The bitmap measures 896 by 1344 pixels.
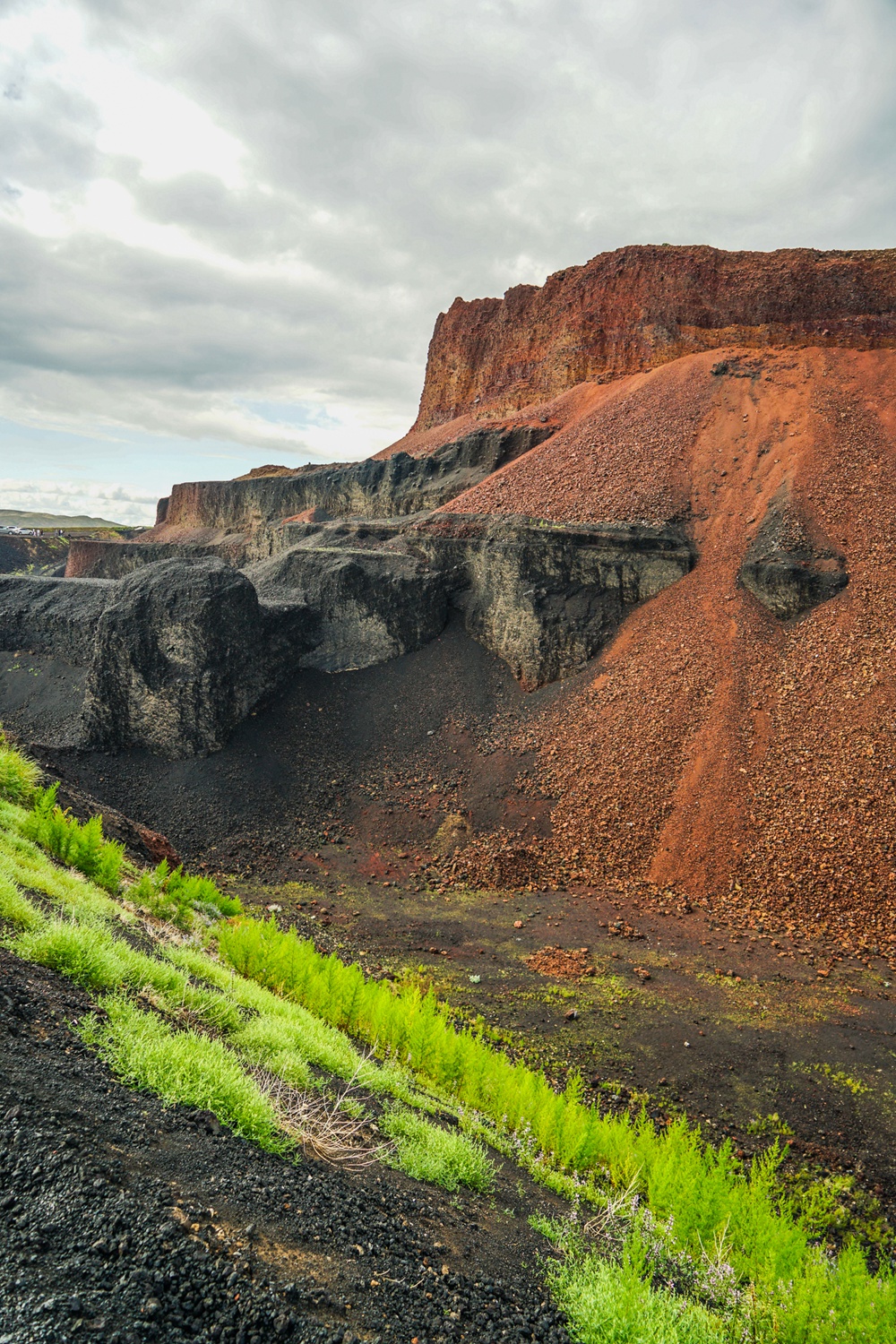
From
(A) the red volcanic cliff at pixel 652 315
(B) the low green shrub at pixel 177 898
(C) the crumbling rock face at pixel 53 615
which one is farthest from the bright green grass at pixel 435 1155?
(A) the red volcanic cliff at pixel 652 315

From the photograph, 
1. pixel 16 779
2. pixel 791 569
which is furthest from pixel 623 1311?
pixel 791 569

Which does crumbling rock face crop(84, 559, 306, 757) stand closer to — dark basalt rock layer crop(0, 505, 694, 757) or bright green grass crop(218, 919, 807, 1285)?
dark basalt rock layer crop(0, 505, 694, 757)

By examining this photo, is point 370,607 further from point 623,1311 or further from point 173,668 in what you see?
point 623,1311

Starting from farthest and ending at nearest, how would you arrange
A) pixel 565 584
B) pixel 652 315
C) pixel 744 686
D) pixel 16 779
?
1. pixel 652 315
2. pixel 565 584
3. pixel 744 686
4. pixel 16 779

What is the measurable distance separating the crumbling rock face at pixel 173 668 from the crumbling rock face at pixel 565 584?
806 centimetres

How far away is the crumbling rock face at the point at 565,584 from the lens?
20.2 meters

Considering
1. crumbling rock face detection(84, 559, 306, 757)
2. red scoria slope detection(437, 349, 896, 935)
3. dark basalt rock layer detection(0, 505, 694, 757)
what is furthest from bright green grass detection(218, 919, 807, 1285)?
dark basalt rock layer detection(0, 505, 694, 757)

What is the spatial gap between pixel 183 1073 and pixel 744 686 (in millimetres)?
15526

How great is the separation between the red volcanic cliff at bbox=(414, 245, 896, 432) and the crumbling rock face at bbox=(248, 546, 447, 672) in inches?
724

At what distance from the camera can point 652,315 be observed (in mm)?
33125

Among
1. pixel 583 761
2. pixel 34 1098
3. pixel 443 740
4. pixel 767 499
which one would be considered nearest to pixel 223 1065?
pixel 34 1098

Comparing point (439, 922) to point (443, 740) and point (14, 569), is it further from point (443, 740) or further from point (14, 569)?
point (14, 569)

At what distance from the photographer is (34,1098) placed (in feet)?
10.7

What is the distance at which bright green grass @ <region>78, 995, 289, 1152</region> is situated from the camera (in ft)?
12.8
